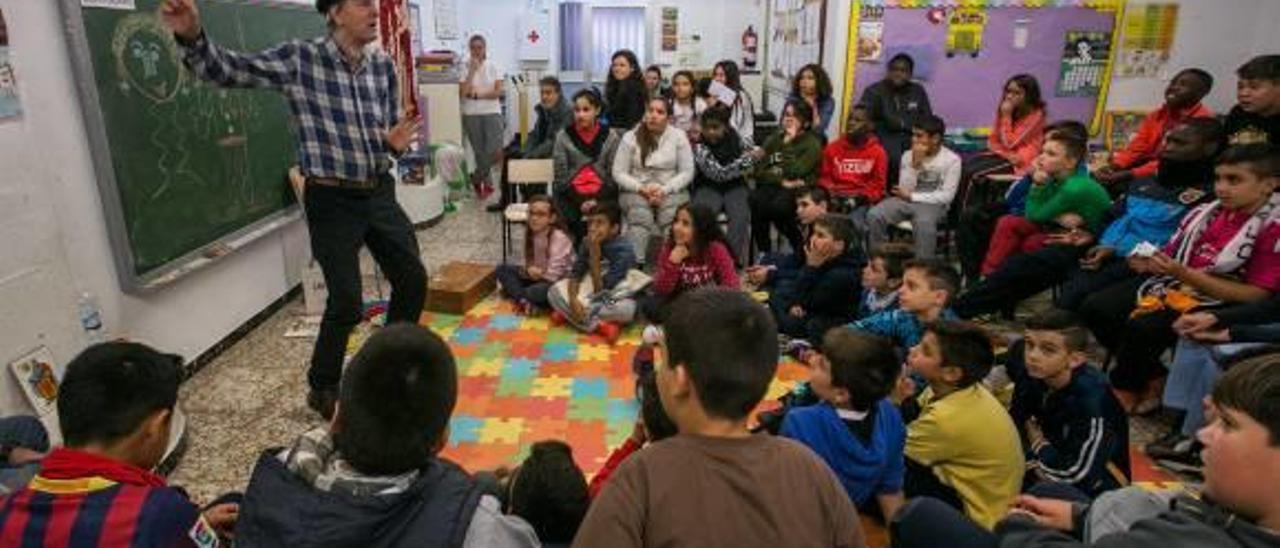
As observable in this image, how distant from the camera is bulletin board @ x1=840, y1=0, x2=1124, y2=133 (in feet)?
16.5

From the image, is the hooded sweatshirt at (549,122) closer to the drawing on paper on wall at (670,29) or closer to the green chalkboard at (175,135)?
the green chalkboard at (175,135)

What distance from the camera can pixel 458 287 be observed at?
3871 mm

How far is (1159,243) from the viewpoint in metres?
3.20

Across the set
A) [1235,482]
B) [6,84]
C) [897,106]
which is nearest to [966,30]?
[897,106]

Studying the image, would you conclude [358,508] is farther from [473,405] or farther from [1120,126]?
[1120,126]

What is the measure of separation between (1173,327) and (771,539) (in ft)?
7.93

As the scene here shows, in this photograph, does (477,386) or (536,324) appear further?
(536,324)

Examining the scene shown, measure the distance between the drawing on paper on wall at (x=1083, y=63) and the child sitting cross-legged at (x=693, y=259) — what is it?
10.6 ft

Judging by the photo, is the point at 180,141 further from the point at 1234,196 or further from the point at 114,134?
the point at 1234,196

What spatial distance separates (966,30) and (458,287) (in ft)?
12.6

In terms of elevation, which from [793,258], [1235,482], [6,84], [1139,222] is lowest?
[793,258]

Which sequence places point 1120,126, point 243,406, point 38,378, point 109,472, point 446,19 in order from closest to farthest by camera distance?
1. point 109,472
2. point 38,378
3. point 243,406
4. point 1120,126
5. point 446,19

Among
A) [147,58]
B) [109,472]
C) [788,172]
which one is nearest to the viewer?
[109,472]

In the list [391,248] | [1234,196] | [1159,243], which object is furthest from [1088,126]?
[391,248]
